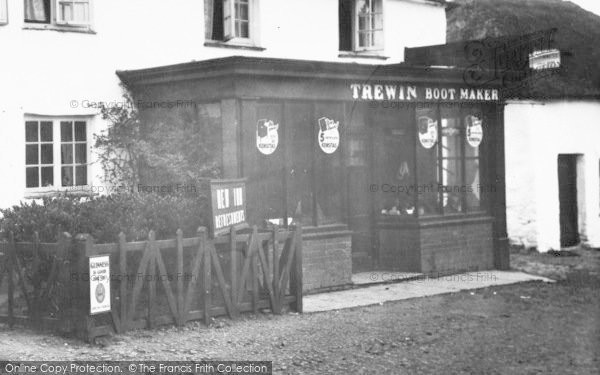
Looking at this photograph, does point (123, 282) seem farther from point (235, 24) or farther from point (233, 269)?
point (235, 24)

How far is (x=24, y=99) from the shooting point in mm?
12367

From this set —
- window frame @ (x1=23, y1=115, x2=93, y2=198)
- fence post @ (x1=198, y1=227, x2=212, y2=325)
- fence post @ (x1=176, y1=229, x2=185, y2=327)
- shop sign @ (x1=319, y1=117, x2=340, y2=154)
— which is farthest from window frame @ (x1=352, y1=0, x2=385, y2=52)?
fence post @ (x1=176, y1=229, x2=185, y2=327)

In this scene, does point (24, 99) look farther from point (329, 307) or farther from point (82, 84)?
point (329, 307)

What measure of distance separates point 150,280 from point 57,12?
5854mm

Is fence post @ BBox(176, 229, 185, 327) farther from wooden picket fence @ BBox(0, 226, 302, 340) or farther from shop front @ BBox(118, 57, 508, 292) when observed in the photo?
shop front @ BBox(118, 57, 508, 292)

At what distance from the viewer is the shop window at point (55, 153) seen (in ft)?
41.4

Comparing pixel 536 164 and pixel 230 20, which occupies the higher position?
pixel 230 20

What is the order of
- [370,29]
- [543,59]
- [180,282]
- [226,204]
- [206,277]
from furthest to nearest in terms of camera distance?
1. [370,29]
2. [543,59]
3. [226,204]
4. [206,277]
5. [180,282]

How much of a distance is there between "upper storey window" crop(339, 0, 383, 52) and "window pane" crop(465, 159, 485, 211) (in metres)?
3.44

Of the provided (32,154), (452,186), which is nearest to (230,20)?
(32,154)

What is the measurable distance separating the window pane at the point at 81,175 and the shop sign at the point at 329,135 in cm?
392

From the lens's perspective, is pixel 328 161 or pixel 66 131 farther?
pixel 66 131

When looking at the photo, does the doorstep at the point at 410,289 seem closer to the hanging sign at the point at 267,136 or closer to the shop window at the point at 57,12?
the hanging sign at the point at 267,136

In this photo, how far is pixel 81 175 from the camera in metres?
13.2
